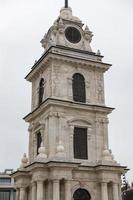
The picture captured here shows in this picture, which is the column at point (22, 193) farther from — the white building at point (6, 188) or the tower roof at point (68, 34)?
the white building at point (6, 188)

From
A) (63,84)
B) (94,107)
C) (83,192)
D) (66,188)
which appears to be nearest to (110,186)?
(83,192)

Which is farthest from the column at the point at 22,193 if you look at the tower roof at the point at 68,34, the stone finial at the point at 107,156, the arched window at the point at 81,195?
the tower roof at the point at 68,34

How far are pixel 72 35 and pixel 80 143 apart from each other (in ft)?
37.8

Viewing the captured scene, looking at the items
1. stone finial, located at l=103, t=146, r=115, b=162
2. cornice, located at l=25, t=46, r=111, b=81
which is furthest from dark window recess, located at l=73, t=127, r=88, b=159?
cornice, located at l=25, t=46, r=111, b=81

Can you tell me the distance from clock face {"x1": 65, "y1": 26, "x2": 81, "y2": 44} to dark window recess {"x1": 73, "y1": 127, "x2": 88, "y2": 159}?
9.66 meters

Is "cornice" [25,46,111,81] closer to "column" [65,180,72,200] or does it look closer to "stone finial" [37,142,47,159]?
"stone finial" [37,142,47,159]

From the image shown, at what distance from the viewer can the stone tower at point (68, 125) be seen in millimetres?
32969

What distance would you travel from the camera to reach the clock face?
4044cm

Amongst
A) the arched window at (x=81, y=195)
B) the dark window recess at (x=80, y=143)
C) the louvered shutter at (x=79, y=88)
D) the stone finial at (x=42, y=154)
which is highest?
the louvered shutter at (x=79, y=88)

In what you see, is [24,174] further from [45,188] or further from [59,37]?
[59,37]

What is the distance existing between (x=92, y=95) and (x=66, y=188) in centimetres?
1022

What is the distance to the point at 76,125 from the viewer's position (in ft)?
119

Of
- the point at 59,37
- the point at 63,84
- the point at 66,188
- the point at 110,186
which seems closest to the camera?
the point at 66,188

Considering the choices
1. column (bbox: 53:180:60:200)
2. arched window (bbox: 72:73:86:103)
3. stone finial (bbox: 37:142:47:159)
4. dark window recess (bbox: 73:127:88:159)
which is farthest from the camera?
arched window (bbox: 72:73:86:103)
